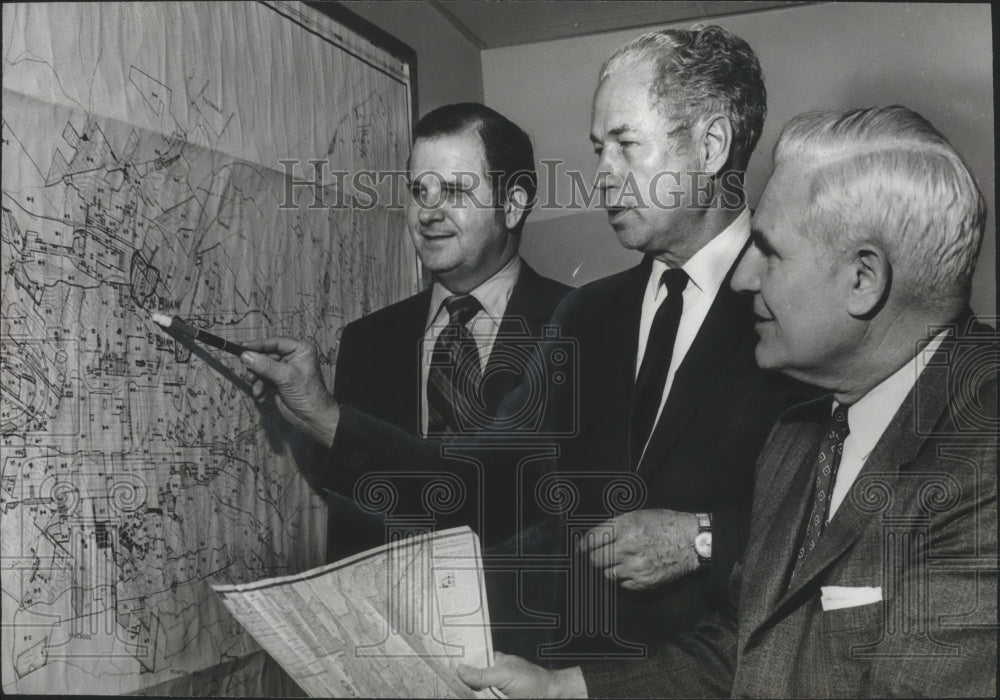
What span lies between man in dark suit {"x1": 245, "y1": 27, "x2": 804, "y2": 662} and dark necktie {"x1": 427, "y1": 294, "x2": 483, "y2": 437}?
10cm

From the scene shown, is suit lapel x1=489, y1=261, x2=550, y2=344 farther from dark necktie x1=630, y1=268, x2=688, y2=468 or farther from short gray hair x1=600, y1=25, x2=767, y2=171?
short gray hair x1=600, y1=25, x2=767, y2=171

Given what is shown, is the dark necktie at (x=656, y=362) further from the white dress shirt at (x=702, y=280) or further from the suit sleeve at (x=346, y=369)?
the suit sleeve at (x=346, y=369)

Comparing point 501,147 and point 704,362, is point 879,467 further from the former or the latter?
point 501,147

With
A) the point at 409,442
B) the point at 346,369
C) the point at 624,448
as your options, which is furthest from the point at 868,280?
the point at 346,369

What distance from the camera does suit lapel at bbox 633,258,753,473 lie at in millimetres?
2170

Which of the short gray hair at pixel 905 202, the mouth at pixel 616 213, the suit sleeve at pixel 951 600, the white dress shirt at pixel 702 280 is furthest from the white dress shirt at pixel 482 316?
the suit sleeve at pixel 951 600

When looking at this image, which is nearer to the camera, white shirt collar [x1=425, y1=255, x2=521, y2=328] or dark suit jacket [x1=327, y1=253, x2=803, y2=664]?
dark suit jacket [x1=327, y1=253, x2=803, y2=664]

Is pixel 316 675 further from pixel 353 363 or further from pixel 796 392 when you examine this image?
pixel 796 392

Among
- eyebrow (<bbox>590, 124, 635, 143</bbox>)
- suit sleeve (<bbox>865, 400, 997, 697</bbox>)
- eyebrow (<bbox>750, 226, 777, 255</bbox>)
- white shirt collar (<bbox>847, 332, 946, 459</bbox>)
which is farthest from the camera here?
eyebrow (<bbox>590, 124, 635, 143</bbox>)

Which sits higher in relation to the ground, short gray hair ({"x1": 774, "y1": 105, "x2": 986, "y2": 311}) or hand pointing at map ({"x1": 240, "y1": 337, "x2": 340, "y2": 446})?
short gray hair ({"x1": 774, "y1": 105, "x2": 986, "y2": 311})

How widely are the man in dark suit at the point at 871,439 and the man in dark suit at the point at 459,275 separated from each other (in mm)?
553

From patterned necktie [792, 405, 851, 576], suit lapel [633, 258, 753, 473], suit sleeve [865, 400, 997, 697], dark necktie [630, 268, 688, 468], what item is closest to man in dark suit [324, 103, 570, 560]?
dark necktie [630, 268, 688, 468]

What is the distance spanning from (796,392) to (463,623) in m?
0.93

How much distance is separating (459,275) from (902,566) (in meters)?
1.18
